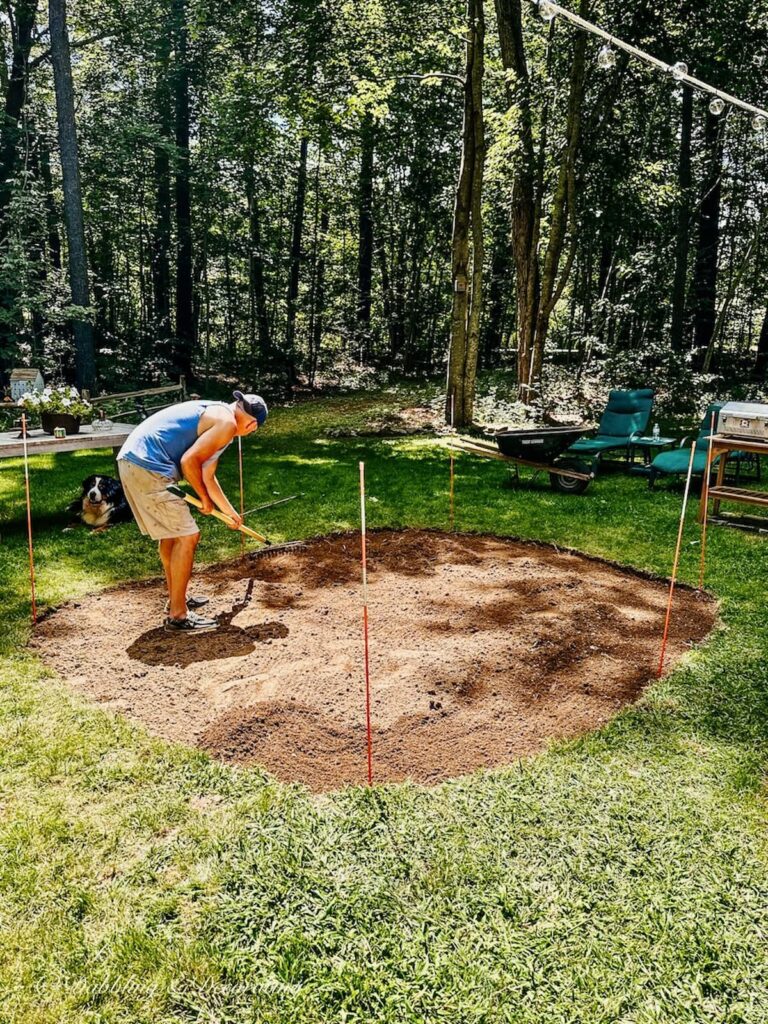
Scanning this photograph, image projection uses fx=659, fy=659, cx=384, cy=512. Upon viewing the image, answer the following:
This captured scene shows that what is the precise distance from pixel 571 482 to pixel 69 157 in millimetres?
11174

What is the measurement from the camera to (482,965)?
213 cm

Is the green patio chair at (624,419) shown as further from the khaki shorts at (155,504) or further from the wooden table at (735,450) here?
the khaki shorts at (155,504)

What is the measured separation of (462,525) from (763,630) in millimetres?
3228

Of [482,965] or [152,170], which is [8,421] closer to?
[152,170]

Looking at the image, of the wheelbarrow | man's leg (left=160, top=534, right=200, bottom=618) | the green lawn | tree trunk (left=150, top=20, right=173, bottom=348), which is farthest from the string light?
tree trunk (left=150, top=20, right=173, bottom=348)

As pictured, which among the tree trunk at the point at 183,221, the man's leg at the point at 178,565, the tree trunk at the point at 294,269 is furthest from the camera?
the tree trunk at the point at 294,269

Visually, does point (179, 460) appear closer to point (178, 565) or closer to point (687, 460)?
point (178, 565)

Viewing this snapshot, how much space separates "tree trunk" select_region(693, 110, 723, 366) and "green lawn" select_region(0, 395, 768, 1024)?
50.1ft

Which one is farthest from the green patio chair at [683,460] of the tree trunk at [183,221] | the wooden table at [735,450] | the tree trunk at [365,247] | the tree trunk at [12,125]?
the tree trunk at [365,247]

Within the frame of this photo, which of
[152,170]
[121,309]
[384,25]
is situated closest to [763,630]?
[384,25]

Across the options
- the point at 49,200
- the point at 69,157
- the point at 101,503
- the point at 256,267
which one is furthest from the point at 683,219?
the point at 49,200

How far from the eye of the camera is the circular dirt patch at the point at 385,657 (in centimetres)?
337

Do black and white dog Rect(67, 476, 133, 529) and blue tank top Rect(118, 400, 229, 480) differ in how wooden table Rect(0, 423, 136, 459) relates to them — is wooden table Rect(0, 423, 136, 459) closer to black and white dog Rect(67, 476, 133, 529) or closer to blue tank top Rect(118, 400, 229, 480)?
black and white dog Rect(67, 476, 133, 529)

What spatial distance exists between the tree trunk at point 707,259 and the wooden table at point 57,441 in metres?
14.0
